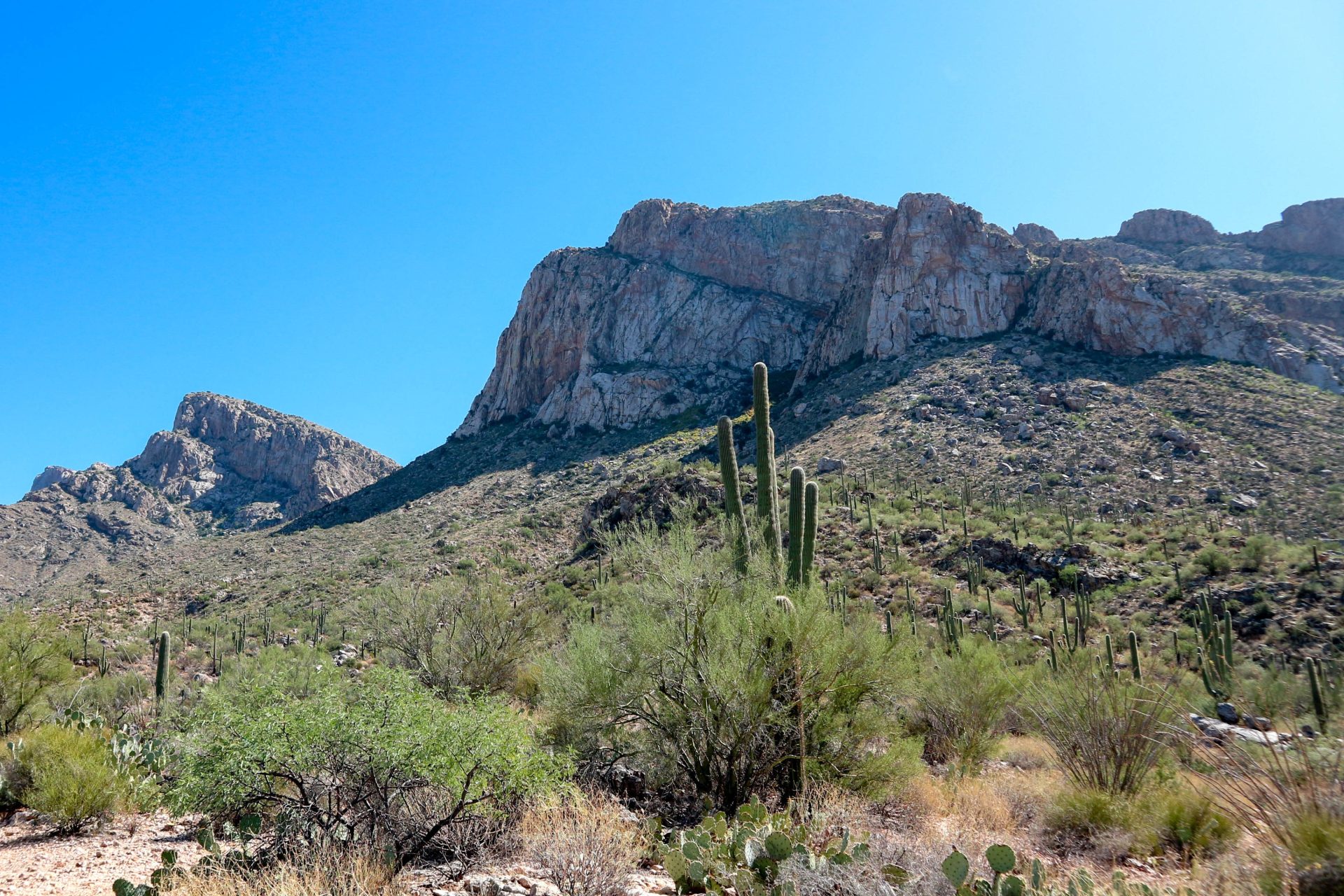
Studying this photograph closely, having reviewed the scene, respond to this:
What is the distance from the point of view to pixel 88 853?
27.7 ft

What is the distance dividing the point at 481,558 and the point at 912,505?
70.2 feet

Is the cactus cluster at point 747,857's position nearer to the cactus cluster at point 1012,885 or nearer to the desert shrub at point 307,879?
the cactus cluster at point 1012,885

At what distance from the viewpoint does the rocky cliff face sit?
253ft

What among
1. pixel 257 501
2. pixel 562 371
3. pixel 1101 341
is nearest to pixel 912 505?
pixel 1101 341

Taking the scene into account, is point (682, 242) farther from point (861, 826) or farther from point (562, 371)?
point (861, 826)

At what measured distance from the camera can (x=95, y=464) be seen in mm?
79750

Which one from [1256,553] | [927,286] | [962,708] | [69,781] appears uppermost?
[927,286]

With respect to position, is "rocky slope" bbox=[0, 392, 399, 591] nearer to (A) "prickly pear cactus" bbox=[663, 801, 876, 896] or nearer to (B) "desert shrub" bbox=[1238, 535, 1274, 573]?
(A) "prickly pear cactus" bbox=[663, 801, 876, 896]

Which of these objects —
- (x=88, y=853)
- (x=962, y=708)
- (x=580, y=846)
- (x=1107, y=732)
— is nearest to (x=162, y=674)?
(x=88, y=853)

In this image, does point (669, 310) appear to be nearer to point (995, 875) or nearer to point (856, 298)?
point (856, 298)

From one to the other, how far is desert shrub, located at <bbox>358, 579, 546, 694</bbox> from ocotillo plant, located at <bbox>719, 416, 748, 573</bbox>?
26.8ft

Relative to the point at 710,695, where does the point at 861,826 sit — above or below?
below

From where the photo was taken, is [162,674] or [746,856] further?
[162,674]

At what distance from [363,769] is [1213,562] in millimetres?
28460
